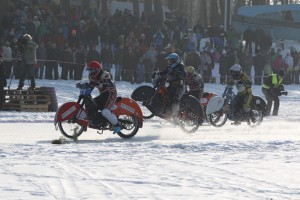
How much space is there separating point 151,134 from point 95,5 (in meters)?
29.8

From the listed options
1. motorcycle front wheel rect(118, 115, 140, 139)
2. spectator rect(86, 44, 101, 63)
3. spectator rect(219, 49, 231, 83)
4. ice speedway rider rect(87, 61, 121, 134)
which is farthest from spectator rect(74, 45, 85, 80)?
ice speedway rider rect(87, 61, 121, 134)

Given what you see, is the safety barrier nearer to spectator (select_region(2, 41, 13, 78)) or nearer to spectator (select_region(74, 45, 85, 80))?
spectator (select_region(2, 41, 13, 78))

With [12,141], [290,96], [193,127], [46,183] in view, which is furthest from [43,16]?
[46,183]

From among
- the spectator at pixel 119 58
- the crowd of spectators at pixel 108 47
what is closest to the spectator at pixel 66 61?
the crowd of spectators at pixel 108 47

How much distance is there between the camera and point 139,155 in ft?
49.4

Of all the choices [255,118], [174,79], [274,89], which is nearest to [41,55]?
[274,89]

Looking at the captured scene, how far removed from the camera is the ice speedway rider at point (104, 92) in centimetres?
1759

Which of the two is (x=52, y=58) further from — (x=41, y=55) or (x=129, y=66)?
(x=129, y=66)

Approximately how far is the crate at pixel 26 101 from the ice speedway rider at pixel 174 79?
211 inches

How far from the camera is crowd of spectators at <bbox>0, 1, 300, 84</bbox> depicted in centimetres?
3272

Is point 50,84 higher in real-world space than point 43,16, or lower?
lower

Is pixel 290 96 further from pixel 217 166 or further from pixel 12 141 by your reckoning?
pixel 217 166

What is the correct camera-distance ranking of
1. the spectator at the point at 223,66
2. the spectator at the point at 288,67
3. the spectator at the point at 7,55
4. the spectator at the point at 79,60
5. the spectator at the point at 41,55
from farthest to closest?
the spectator at the point at 288,67 < the spectator at the point at 223,66 < the spectator at the point at 79,60 < the spectator at the point at 41,55 < the spectator at the point at 7,55

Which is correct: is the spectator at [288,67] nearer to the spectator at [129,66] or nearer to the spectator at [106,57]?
the spectator at [129,66]
